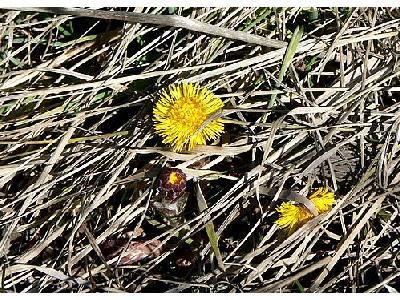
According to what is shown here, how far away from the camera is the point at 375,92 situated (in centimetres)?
147

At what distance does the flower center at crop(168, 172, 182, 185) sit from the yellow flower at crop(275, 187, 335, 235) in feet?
0.76

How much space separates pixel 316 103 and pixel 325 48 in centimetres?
14

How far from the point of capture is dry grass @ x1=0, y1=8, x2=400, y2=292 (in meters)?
1.40

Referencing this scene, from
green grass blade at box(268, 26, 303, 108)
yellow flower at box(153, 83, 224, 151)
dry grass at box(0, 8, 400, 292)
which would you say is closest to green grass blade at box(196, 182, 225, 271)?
dry grass at box(0, 8, 400, 292)

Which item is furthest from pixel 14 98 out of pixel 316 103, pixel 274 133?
pixel 316 103

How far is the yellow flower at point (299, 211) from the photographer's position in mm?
1358

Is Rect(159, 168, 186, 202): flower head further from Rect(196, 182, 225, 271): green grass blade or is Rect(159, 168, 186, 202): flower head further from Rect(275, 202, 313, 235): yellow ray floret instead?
Rect(275, 202, 313, 235): yellow ray floret

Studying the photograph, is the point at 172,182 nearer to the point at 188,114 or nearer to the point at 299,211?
the point at 188,114

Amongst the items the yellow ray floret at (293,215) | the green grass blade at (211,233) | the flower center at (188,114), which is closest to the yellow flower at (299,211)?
the yellow ray floret at (293,215)

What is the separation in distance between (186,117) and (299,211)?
1.06 feet

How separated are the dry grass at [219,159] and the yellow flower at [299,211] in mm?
21

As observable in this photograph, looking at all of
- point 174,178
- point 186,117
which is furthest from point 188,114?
point 174,178

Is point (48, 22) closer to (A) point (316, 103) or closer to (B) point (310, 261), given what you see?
(A) point (316, 103)

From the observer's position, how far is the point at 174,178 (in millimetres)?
1332
